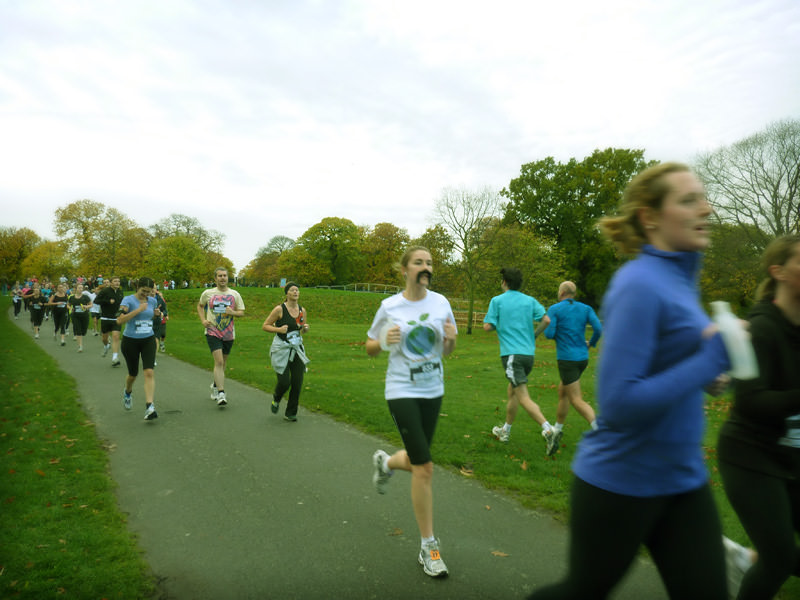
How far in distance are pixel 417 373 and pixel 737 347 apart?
2.40 meters

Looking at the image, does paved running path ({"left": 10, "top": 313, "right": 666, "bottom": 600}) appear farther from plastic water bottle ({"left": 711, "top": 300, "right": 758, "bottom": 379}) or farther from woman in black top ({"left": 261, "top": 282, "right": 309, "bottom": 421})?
plastic water bottle ({"left": 711, "top": 300, "right": 758, "bottom": 379})

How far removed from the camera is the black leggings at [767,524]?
242 centimetres

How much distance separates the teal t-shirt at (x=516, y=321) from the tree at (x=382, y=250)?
75.0 metres

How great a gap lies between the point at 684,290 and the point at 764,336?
1041 mm

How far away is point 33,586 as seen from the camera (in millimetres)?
3496

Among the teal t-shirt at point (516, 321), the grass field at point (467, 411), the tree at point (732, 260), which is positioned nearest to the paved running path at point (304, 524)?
the grass field at point (467, 411)

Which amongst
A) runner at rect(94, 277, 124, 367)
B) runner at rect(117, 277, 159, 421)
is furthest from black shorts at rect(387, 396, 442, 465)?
runner at rect(94, 277, 124, 367)

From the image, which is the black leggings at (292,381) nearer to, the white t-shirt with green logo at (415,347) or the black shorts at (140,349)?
the black shorts at (140,349)

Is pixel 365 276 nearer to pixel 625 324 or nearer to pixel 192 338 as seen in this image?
pixel 192 338

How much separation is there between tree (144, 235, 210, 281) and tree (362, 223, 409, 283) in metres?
25.9

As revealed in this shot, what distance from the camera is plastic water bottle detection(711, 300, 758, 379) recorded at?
60.3 inches

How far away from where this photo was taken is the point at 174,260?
6600cm

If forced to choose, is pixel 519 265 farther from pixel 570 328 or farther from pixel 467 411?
pixel 570 328

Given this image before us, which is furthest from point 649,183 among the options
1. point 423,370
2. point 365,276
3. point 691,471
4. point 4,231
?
point 4,231
